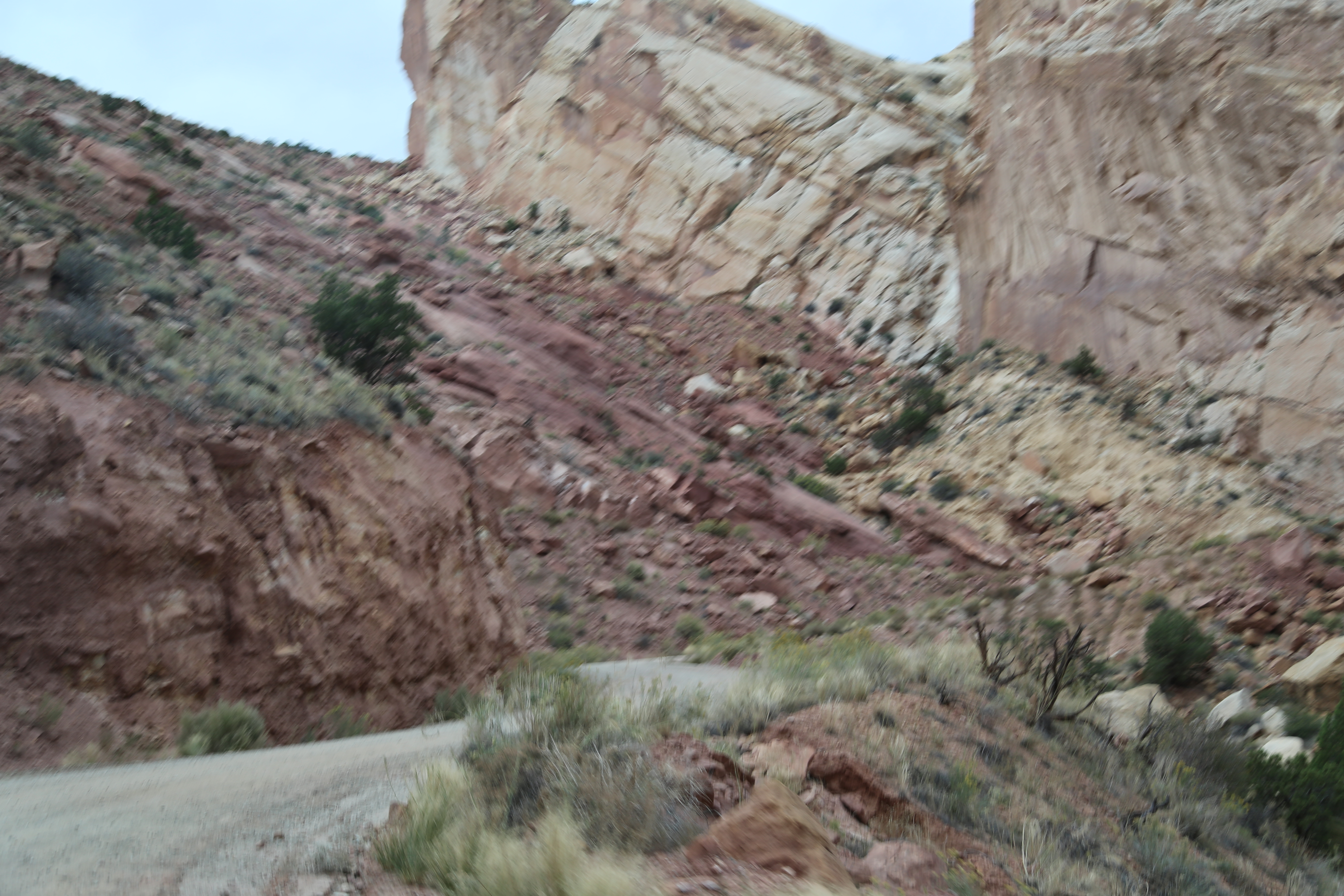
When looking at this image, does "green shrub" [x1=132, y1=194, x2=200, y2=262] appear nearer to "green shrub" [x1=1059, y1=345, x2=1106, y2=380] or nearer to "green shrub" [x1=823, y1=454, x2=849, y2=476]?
"green shrub" [x1=823, y1=454, x2=849, y2=476]

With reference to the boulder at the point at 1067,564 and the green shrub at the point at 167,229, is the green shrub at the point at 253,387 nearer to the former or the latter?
the green shrub at the point at 167,229

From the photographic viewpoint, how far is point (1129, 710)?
13.5 m

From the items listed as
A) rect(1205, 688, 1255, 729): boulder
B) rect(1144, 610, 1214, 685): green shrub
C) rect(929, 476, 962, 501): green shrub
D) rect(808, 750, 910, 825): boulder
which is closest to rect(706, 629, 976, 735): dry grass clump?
rect(808, 750, 910, 825): boulder

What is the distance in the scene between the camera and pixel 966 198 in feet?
111

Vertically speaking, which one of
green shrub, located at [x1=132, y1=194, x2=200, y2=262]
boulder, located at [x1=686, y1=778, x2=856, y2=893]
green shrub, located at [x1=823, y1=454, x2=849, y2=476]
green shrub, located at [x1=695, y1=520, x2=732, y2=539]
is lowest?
boulder, located at [x1=686, y1=778, x2=856, y2=893]

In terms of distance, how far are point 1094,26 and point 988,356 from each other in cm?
1110

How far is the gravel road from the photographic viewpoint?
4.13 meters

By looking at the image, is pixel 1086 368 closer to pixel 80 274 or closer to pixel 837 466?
pixel 837 466

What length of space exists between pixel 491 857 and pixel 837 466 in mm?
27469

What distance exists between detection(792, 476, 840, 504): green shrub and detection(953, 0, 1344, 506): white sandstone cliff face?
834 cm

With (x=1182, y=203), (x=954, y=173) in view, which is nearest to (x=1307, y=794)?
(x=1182, y=203)

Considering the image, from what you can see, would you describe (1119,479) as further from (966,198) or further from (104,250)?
(104,250)

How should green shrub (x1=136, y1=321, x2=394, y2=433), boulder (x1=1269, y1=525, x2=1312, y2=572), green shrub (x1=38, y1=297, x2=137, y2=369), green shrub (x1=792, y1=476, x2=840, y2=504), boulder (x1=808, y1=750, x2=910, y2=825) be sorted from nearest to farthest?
1. boulder (x1=808, y1=750, x2=910, y2=825)
2. green shrub (x1=38, y1=297, x2=137, y2=369)
3. green shrub (x1=136, y1=321, x2=394, y2=433)
4. boulder (x1=1269, y1=525, x2=1312, y2=572)
5. green shrub (x1=792, y1=476, x2=840, y2=504)

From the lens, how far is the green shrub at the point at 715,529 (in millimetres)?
24984
